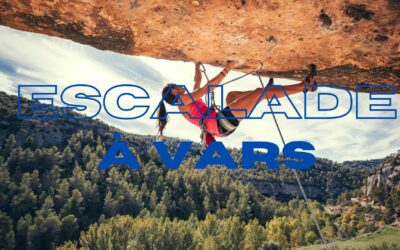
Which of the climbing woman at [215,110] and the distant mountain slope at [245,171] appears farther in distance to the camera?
the distant mountain slope at [245,171]

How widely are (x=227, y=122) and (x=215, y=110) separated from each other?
0.85 feet

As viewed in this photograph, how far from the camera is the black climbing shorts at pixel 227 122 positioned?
371cm

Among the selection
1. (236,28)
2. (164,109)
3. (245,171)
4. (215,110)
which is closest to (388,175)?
(245,171)

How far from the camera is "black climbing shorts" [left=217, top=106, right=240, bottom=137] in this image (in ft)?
12.2

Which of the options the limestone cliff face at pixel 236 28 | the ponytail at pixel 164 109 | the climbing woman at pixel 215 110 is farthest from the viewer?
the ponytail at pixel 164 109

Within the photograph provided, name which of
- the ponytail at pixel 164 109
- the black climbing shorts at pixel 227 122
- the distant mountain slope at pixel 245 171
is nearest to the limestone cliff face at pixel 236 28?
the ponytail at pixel 164 109

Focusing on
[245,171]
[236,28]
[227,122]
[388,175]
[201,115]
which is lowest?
[245,171]

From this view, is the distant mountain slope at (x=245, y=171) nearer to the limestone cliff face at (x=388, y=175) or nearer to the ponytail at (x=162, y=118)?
the limestone cliff face at (x=388, y=175)

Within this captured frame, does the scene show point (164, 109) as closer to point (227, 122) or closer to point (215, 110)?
point (215, 110)

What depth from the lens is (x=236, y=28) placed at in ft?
10.7

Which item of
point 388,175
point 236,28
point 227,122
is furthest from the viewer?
point 388,175

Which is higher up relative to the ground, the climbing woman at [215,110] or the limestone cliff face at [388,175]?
the climbing woman at [215,110]

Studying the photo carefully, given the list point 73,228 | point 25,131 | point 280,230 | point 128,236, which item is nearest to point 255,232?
point 280,230

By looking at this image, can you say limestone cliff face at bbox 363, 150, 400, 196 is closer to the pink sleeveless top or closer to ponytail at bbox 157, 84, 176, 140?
the pink sleeveless top
